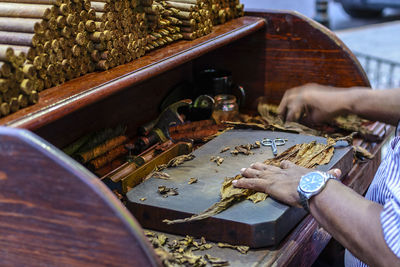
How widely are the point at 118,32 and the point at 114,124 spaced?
0.56 meters

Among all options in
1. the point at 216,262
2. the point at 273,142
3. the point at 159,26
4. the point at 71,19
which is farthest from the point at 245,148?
the point at 71,19

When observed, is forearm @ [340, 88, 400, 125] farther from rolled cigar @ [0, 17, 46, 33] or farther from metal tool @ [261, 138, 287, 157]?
rolled cigar @ [0, 17, 46, 33]

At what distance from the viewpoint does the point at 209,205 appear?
1.40m

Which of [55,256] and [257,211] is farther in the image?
[257,211]

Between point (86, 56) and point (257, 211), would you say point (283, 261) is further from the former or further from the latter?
point (86, 56)

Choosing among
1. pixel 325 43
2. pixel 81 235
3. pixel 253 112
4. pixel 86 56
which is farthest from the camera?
pixel 253 112

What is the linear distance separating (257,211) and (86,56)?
63 cm

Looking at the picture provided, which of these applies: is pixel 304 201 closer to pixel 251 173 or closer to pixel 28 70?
pixel 251 173

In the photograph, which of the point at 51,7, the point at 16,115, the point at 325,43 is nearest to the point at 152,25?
the point at 51,7

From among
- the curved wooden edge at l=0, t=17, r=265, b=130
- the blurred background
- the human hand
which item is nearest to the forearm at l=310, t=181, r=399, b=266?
the curved wooden edge at l=0, t=17, r=265, b=130

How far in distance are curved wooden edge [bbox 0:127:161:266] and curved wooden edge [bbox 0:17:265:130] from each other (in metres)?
0.11

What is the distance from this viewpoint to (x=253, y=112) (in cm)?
239

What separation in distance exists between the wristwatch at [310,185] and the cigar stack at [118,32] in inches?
25.1

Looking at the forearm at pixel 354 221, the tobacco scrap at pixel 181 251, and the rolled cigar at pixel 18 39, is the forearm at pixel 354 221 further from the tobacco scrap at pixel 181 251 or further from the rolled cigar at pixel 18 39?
the rolled cigar at pixel 18 39
